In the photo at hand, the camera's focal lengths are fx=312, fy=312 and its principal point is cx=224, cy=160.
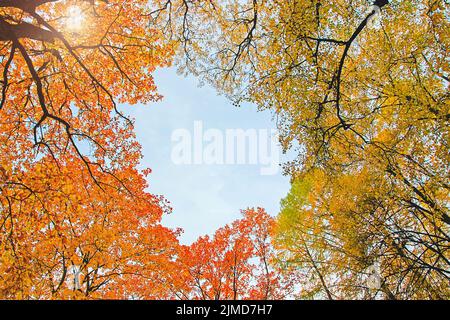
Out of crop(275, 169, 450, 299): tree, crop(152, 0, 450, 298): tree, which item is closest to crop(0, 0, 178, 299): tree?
crop(152, 0, 450, 298): tree

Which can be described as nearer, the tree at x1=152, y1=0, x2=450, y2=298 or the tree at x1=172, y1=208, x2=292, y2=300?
the tree at x1=152, y1=0, x2=450, y2=298

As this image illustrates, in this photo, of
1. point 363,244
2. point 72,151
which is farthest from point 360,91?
point 72,151

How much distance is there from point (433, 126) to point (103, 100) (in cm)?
1082

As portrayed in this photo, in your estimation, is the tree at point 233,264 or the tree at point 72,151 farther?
the tree at point 233,264

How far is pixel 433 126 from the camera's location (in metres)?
9.37

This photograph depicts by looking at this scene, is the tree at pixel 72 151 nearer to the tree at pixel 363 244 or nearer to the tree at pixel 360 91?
the tree at pixel 360 91

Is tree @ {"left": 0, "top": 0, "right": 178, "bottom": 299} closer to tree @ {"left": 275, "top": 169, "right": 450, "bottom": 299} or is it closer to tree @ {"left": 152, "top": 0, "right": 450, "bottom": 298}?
tree @ {"left": 152, "top": 0, "right": 450, "bottom": 298}

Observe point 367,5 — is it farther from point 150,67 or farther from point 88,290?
point 88,290

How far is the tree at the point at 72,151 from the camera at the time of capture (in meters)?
7.05

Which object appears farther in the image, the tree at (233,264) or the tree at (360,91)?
the tree at (233,264)

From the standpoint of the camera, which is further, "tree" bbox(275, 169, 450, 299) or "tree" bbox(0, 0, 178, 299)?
"tree" bbox(275, 169, 450, 299)

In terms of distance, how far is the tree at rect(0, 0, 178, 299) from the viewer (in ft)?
23.1

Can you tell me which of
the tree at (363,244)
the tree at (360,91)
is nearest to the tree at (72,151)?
the tree at (360,91)

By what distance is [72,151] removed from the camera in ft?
36.6
